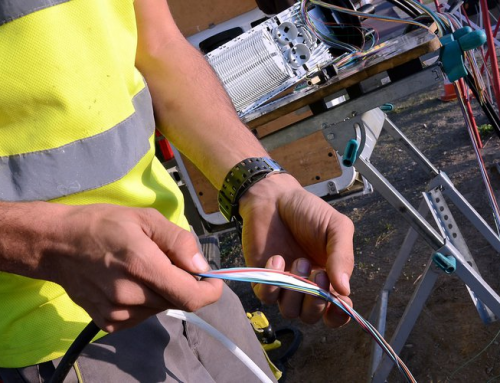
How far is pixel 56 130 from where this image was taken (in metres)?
1.16

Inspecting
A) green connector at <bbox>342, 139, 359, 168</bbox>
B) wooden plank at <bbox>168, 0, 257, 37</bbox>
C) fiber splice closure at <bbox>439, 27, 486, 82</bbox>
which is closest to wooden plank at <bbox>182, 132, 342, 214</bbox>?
wooden plank at <bbox>168, 0, 257, 37</bbox>

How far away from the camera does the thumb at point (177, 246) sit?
0.93 metres

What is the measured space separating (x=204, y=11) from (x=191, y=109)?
9.10 ft

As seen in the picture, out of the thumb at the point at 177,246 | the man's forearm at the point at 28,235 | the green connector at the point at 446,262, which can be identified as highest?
the man's forearm at the point at 28,235

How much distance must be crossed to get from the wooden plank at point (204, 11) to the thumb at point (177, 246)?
3.34m

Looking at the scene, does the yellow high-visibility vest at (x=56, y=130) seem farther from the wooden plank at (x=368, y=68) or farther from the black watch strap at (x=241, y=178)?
the wooden plank at (x=368, y=68)

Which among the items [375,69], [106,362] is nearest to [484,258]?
[375,69]

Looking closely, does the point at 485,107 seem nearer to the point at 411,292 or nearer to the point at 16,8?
the point at 411,292

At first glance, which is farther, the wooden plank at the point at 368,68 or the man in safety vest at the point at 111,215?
the wooden plank at the point at 368,68

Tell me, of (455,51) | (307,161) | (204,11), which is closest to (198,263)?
(455,51)

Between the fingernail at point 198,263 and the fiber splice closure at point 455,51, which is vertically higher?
the fingernail at point 198,263

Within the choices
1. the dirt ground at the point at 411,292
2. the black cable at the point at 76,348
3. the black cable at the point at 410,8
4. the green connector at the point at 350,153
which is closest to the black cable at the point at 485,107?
the black cable at the point at 410,8

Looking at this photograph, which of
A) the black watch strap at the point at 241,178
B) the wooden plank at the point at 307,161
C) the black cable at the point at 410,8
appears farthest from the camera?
the wooden plank at the point at 307,161

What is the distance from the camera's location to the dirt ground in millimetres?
3152
